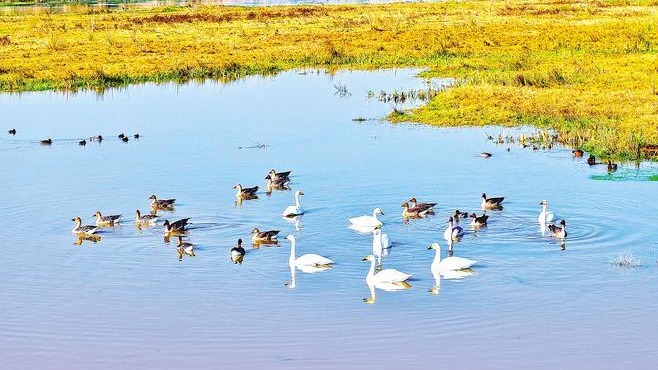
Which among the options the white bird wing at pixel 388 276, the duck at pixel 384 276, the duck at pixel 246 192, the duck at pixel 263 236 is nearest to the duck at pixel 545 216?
the duck at pixel 384 276

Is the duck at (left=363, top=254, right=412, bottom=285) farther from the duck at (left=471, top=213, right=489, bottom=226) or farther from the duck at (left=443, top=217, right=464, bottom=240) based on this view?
the duck at (left=471, top=213, right=489, bottom=226)

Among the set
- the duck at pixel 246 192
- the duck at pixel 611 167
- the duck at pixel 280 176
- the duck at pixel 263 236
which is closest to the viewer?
the duck at pixel 263 236

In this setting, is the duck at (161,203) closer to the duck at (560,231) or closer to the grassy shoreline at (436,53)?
the duck at (560,231)

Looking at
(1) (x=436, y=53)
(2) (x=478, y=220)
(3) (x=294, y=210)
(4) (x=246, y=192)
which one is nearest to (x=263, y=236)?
(3) (x=294, y=210)

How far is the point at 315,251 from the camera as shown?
19000 millimetres

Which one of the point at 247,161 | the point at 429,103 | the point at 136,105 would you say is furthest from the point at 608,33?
the point at 247,161

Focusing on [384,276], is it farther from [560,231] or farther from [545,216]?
[545,216]

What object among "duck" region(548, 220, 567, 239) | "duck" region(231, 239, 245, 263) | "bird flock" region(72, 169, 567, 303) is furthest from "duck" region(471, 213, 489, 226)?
"duck" region(231, 239, 245, 263)

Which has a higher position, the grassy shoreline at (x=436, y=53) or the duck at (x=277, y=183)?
the grassy shoreline at (x=436, y=53)

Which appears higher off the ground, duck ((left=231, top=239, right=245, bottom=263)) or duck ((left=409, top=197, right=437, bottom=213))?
duck ((left=409, top=197, right=437, bottom=213))

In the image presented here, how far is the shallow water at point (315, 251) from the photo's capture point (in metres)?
14.1

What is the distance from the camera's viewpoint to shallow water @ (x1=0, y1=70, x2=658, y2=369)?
14.1 m

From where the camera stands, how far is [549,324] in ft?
48.6

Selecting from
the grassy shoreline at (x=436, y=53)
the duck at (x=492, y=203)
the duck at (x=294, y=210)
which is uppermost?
the grassy shoreline at (x=436, y=53)
